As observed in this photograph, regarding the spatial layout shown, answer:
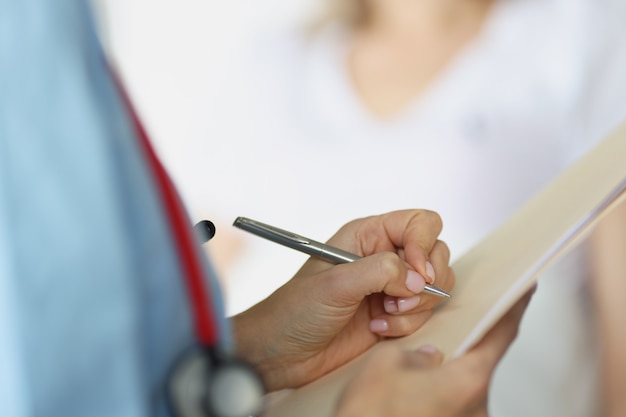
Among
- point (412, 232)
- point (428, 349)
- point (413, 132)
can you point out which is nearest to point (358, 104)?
point (413, 132)

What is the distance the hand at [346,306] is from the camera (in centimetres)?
31

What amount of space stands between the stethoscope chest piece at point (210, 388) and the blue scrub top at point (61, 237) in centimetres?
1

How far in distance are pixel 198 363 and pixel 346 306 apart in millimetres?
151

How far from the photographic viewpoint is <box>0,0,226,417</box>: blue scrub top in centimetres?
15

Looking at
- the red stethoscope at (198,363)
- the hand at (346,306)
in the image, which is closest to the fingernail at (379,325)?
the hand at (346,306)

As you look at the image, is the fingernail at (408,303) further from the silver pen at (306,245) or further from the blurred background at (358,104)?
the blurred background at (358,104)

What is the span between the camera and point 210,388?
171mm

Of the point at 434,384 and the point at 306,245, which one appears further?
the point at 306,245

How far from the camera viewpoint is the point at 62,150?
6.2 inches

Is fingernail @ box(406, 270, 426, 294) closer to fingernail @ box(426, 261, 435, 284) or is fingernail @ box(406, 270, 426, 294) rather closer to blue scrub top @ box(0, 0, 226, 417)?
fingernail @ box(426, 261, 435, 284)

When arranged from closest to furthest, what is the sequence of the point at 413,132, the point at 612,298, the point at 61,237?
the point at 61,237
the point at 612,298
the point at 413,132

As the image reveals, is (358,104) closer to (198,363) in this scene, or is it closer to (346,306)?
(346,306)

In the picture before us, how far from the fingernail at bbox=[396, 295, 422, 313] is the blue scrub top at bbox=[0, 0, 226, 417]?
16 cm

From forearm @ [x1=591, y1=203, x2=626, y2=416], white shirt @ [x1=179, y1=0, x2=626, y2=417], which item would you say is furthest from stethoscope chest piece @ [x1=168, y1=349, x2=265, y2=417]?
white shirt @ [x1=179, y1=0, x2=626, y2=417]
